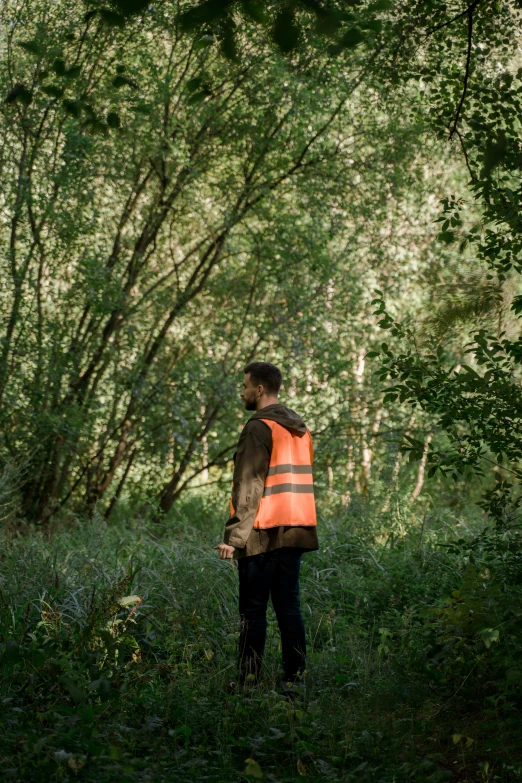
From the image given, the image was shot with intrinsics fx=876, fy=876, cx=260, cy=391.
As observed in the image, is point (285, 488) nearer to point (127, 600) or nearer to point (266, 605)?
point (266, 605)

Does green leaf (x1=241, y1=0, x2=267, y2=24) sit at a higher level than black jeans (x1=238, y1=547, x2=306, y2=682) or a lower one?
higher

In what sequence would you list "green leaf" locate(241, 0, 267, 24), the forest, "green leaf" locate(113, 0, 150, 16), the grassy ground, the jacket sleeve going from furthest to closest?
the jacket sleeve < the forest < the grassy ground < "green leaf" locate(241, 0, 267, 24) < "green leaf" locate(113, 0, 150, 16)

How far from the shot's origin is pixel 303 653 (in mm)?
4836

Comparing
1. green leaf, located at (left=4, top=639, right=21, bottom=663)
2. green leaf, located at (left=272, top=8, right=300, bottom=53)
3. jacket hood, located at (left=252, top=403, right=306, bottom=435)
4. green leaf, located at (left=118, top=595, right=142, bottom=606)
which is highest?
green leaf, located at (left=272, top=8, right=300, bottom=53)

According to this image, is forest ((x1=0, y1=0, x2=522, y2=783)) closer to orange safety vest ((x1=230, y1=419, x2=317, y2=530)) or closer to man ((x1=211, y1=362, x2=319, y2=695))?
man ((x1=211, y1=362, x2=319, y2=695))

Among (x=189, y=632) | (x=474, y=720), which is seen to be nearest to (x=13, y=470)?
(x=189, y=632)

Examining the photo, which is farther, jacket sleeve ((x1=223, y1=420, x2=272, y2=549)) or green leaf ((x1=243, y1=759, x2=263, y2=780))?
jacket sleeve ((x1=223, y1=420, x2=272, y2=549))

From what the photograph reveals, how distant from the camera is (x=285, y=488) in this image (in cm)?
486

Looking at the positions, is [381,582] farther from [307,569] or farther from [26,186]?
[26,186]

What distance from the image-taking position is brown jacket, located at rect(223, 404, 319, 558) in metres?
4.71

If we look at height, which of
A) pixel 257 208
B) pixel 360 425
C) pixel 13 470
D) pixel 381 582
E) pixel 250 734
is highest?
pixel 257 208

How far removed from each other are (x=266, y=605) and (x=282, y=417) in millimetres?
1040

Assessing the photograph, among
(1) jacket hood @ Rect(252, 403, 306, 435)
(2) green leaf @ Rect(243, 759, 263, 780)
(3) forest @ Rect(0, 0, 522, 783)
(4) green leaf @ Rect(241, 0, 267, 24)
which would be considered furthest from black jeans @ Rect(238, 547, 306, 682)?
(4) green leaf @ Rect(241, 0, 267, 24)

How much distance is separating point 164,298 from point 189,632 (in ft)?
19.2
